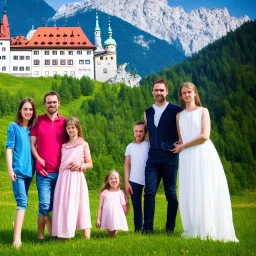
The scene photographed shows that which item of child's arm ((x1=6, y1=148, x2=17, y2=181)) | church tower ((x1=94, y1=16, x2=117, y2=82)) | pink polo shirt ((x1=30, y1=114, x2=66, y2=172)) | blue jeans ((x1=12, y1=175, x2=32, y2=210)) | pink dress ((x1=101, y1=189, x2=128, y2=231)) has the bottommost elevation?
pink dress ((x1=101, y1=189, x2=128, y2=231))

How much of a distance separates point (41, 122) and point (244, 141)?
262 ft

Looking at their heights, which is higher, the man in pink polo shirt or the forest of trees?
the forest of trees

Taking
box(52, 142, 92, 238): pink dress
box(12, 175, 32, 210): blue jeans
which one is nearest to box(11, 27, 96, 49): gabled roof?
box(52, 142, 92, 238): pink dress

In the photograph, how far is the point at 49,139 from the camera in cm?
870

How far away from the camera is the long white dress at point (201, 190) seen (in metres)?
8.56

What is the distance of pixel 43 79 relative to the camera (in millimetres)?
109625

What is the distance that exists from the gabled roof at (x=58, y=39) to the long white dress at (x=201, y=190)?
358 feet

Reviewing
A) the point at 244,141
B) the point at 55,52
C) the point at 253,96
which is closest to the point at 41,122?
the point at 244,141

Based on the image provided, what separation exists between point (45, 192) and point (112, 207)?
1.34 m

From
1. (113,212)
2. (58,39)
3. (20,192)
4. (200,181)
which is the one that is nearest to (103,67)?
(58,39)

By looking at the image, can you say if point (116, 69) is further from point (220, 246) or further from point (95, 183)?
point (220, 246)

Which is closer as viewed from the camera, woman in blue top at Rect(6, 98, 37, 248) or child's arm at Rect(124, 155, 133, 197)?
woman in blue top at Rect(6, 98, 37, 248)

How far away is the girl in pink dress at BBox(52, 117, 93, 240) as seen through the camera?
27.7ft

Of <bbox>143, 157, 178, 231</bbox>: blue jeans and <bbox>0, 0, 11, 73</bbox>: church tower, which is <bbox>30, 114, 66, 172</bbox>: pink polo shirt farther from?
<bbox>0, 0, 11, 73</bbox>: church tower
